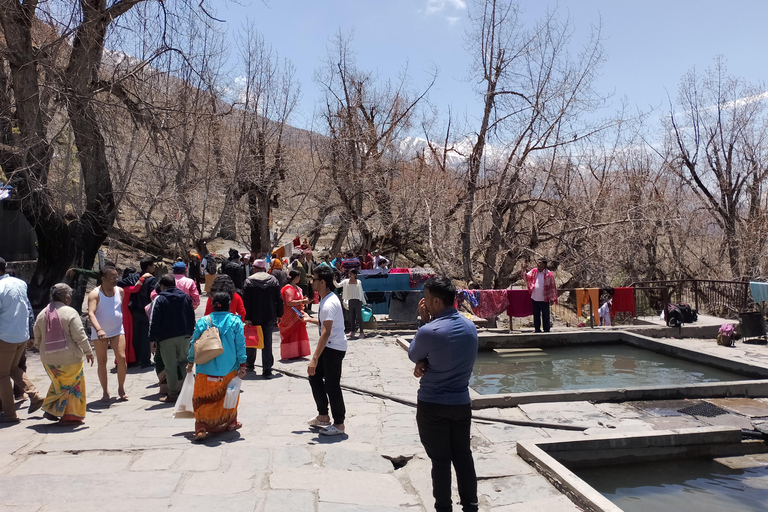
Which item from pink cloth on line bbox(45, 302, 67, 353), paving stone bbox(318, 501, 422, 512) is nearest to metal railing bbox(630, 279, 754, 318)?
paving stone bbox(318, 501, 422, 512)

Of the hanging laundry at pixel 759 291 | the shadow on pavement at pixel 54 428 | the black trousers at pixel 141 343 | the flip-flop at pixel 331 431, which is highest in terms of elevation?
the hanging laundry at pixel 759 291

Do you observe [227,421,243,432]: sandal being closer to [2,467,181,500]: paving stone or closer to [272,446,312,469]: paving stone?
[272,446,312,469]: paving stone

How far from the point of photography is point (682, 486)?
570 cm

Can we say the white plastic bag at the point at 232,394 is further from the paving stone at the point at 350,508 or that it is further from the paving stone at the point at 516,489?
the paving stone at the point at 516,489

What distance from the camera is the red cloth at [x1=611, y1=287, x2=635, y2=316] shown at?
48.3 feet

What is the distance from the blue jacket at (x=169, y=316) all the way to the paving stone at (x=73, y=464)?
6.24ft

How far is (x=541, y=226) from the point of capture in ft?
64.7

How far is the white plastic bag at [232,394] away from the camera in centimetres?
595

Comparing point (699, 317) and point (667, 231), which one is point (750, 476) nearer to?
point (699, 317)

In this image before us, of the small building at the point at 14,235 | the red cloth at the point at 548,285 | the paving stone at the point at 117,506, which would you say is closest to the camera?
the paving stone at the point at 117,506

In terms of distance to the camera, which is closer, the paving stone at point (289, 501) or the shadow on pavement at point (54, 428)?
the paving stone at point (289, 501)

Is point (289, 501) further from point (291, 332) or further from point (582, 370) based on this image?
point (582, 370)

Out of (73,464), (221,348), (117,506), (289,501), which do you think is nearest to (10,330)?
(73,464)

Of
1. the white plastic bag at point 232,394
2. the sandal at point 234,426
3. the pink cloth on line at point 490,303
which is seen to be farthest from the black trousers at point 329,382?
the pink cloth on line at point 490,303
